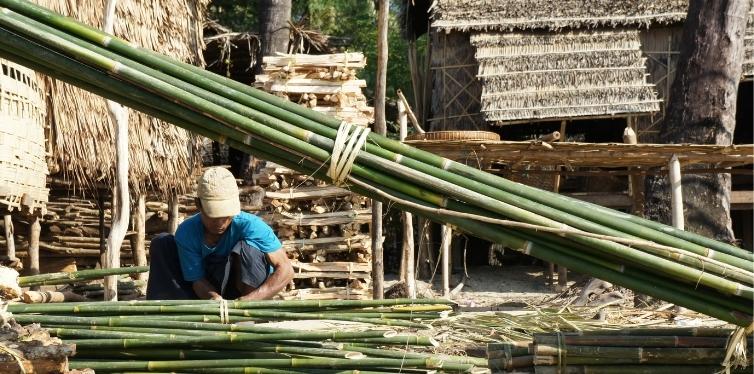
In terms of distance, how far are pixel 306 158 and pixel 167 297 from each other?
8.19ft

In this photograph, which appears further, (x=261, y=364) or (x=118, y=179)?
(x=118, y=179)

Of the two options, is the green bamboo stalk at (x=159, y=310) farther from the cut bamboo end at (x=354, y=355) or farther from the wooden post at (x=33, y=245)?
the wooden post at (x=33, y=245)

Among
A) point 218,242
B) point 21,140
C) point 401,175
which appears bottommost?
point 218,242

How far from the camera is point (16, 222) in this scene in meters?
11.0

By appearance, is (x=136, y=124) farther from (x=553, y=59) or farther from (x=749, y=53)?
(x=749, y=53)

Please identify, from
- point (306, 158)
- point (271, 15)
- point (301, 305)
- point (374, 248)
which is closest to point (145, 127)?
point (374, 248)

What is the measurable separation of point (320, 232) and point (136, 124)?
1.91 m

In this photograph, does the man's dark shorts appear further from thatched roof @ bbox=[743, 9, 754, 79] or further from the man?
thatched roof @ bbox=[743, 9, 754, 79]

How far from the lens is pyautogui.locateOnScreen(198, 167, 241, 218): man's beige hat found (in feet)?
15.5

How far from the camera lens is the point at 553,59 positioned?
13.1 m

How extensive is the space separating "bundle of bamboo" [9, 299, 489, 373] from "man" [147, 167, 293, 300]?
1.40 metres

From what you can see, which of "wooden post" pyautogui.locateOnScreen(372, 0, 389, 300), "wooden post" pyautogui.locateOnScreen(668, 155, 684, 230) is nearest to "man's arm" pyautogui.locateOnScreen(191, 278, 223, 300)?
"wooden post" pyautogui.locateOnScreen(372, 0, 389, 300)

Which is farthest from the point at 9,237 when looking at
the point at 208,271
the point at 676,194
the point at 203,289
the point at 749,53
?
the point at 749,53

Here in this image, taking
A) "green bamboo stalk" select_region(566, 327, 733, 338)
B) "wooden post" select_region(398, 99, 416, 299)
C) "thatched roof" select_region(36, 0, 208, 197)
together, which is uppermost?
"thatched roof" select_region(36, 0, 208, 197)
